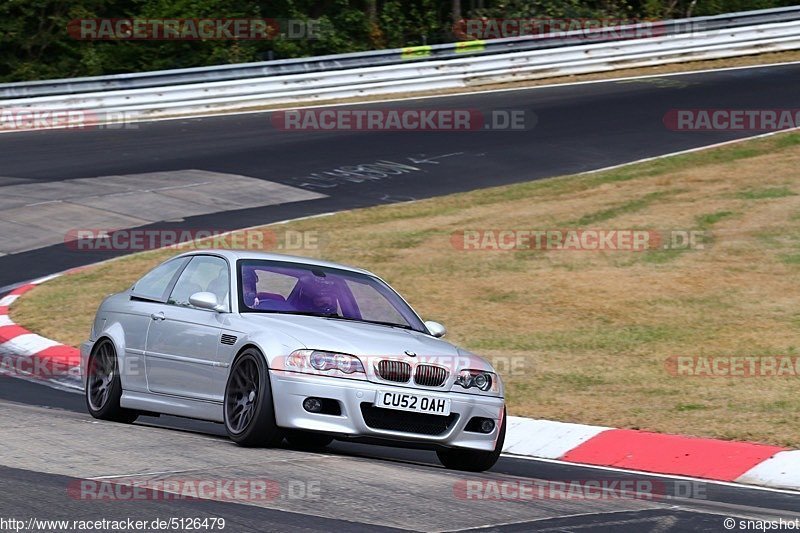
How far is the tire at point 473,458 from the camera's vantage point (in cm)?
859

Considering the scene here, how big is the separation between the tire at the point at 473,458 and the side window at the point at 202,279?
1927 mm

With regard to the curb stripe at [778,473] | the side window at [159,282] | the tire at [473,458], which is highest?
the side window at [159,282]

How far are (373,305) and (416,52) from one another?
825 inches

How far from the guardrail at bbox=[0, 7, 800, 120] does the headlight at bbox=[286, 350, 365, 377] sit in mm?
19481

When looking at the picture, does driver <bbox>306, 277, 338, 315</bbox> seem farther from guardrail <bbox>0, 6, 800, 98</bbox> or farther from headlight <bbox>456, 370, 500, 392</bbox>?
guardrail <bbox>0, 6, 800, 98</bbox>

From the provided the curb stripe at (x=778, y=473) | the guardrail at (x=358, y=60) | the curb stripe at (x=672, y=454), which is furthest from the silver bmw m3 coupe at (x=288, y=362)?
the guardrail at (x=358, y=60)

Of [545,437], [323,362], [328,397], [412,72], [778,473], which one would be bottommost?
[545,437]

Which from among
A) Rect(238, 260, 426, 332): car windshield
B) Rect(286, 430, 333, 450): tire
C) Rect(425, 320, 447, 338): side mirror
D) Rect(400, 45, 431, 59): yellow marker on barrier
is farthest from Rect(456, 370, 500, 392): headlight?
→ Rect(400, 45, 431, 59): yellow marker on barrier

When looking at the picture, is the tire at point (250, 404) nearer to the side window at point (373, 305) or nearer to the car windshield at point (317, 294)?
the car windshield at point (317, 294)

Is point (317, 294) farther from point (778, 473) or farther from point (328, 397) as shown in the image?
point (778, 473)

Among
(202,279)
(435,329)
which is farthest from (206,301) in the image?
(435,329)

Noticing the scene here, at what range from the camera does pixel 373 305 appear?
30.5 feet

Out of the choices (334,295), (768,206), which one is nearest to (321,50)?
(768,206)

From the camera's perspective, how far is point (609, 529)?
617 cm
